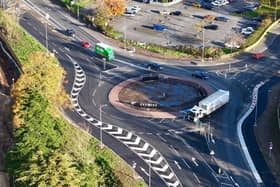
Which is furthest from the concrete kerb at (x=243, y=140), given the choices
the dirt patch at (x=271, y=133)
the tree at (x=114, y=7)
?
the tree at (x=114, y=7)

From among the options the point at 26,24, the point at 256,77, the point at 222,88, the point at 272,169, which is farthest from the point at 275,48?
the point at 26,24

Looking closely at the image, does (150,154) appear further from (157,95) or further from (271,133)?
(157,95)

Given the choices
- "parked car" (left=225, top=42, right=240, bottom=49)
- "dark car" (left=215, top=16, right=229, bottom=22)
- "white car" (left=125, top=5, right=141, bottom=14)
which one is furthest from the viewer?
"white car" (left=125, top=5, right=141, bottom=14)

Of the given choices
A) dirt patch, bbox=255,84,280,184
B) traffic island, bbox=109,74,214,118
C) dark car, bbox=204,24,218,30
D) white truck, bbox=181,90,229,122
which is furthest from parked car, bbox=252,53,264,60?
white truck, bbox=181,90,229,122

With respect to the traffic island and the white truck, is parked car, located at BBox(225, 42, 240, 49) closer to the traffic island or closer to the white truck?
→ the traffic island

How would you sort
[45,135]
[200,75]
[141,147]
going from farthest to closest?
[200,75], [141,147], [45,135]

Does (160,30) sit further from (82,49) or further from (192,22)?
(82,49)

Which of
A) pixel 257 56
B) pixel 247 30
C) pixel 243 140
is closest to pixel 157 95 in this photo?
pixel 243 140
